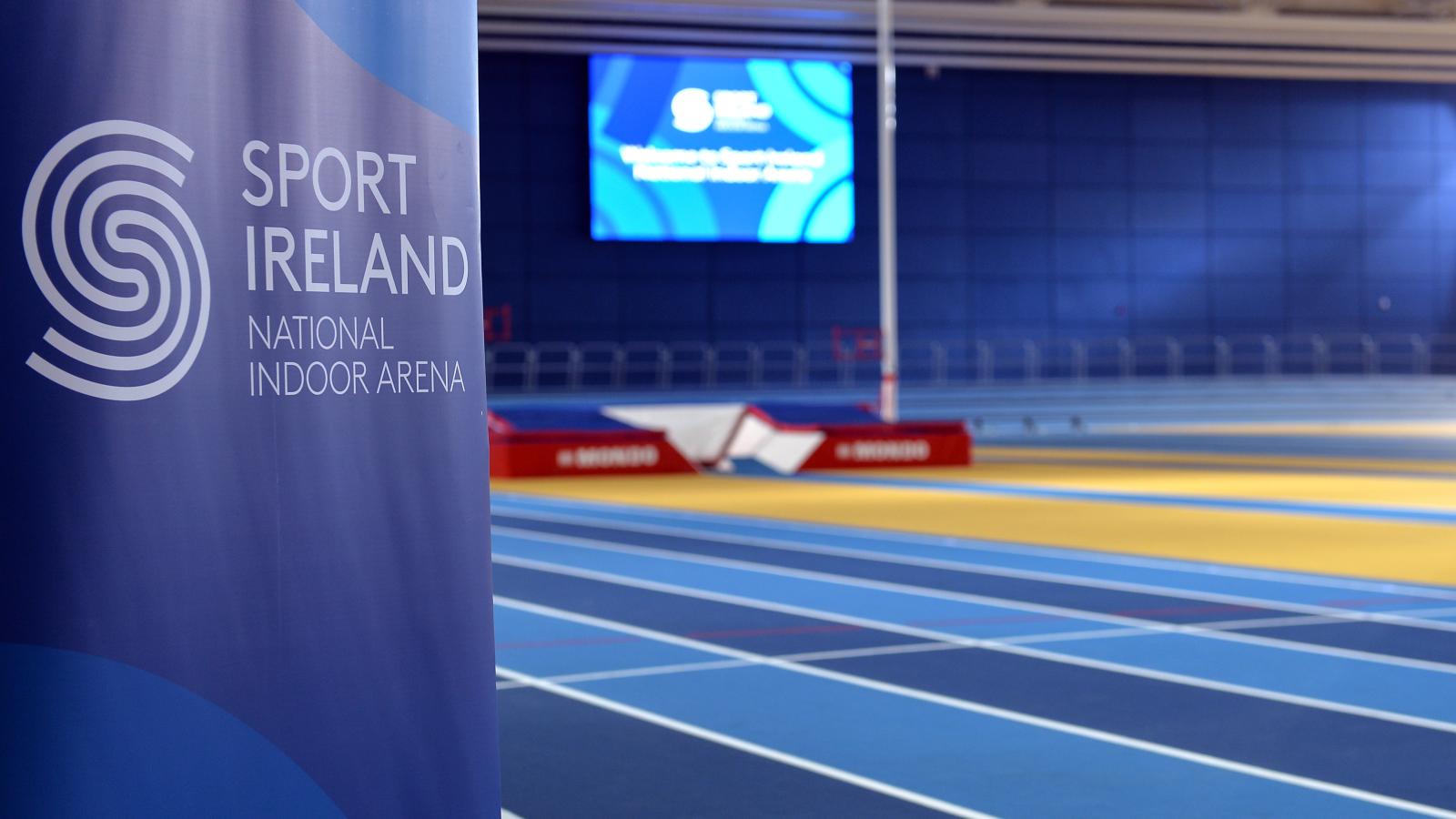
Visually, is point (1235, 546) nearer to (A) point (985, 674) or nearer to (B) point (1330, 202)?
(A) point (985, 674)

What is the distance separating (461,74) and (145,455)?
2.33ft

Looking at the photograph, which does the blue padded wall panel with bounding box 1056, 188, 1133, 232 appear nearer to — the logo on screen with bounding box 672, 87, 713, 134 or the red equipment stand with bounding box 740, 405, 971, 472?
the logo on screen with bounding box 672, 87, 713, 134

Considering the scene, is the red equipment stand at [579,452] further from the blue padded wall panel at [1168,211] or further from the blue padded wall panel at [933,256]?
the blue padded wall panel at [1168,211]

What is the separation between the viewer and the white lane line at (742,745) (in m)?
3.95

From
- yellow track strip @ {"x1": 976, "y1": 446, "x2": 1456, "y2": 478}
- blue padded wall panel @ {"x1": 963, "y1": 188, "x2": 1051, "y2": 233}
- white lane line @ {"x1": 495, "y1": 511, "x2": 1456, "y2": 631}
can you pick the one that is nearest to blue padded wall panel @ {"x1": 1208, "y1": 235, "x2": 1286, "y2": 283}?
blue padded wall panel @ {"x1": 963, "y1": 188, "x2": 1051, "y2": 233}

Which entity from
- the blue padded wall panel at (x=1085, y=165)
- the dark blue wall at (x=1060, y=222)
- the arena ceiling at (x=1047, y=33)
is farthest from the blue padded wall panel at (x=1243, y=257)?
the arena ceiling at (x=1047, y=33)

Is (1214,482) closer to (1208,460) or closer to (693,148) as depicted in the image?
(1208,460)

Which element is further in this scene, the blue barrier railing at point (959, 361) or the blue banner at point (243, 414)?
the blue barrier railing at point (959, 361)

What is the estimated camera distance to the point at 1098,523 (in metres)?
11.1

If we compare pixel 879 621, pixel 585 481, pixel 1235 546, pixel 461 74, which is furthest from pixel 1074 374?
pixel 461 74

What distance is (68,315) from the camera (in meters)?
2.23

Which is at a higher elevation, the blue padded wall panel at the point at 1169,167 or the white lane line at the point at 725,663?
the blue padded wall panel at the point at 1169,167

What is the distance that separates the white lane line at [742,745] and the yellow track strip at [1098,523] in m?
4.18

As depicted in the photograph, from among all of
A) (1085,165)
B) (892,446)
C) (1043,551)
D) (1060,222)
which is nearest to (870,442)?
(892,446)
